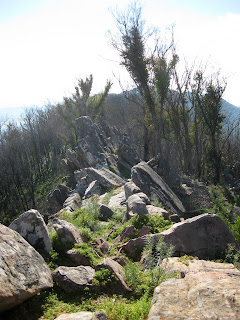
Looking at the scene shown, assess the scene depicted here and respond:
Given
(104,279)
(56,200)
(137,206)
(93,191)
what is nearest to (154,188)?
(93,191)

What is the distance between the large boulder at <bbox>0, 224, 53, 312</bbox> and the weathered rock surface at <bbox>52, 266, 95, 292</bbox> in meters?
0.16

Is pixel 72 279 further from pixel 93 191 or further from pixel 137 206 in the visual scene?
pixel 93 191

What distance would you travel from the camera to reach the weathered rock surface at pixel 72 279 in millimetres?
4785

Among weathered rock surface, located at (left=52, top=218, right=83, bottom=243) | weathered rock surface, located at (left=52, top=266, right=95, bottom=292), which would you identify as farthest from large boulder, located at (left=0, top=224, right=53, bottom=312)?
weathered rock surface, located at (left=52, top=218, right=83, bottom=243)

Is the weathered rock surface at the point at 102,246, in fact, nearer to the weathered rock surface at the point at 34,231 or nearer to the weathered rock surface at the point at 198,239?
the weathered rock surface at the point at 198,239

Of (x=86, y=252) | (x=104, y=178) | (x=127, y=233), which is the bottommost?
(x=127, y=233)

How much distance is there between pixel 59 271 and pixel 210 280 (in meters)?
2.53

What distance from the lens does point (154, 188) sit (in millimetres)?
12844

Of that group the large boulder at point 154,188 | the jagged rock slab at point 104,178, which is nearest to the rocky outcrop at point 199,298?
the large boulder at point 154,188

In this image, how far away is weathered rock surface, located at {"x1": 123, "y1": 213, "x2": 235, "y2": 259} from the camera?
6738 mm

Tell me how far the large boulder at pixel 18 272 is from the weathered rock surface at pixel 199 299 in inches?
72.3

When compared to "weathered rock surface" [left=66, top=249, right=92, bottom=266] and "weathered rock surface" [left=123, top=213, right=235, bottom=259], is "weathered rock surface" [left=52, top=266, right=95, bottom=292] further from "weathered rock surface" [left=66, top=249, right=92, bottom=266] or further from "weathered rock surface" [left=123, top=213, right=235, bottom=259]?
Answer: "weathered rock surface" [left=123, top=213, right=235, bottom=259]

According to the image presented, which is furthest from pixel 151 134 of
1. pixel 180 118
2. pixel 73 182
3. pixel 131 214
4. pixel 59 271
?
pixel 59 271

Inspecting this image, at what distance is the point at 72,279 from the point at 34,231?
1.63m
